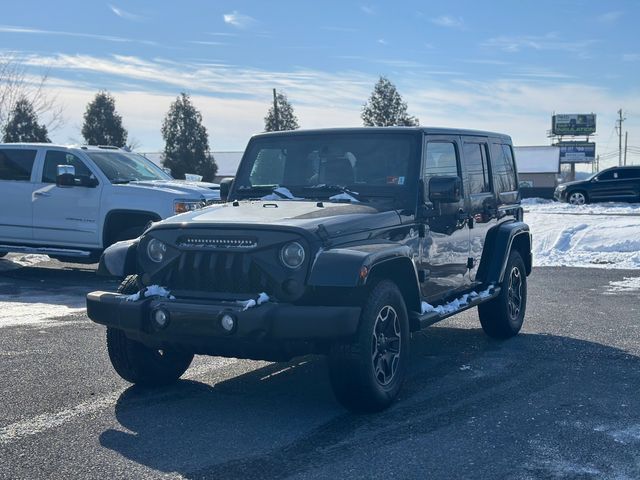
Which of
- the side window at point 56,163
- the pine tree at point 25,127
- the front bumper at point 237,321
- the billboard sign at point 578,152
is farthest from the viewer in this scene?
the billboard sign at point 578,152

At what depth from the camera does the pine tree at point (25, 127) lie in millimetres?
35969

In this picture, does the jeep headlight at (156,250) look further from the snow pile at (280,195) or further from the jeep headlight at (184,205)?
the jeep headlight at (184,205)

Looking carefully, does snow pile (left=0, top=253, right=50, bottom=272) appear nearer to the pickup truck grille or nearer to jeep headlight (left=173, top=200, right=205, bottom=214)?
jeep headlight (left=173, top=200, right=205, bottom=214)

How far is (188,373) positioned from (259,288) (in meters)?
1.72

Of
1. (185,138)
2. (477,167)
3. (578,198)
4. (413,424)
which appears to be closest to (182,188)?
(477,167)

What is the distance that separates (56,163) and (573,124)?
3336 inches

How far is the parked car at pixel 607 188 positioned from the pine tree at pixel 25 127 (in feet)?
71.5

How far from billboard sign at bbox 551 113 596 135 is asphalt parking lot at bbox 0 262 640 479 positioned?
285 ft

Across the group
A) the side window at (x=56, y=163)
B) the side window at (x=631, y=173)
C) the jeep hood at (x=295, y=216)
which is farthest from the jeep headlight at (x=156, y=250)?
the side window at (x=631, y=173)

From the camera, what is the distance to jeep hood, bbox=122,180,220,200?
12.3m

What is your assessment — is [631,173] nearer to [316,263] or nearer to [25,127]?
[25,127]

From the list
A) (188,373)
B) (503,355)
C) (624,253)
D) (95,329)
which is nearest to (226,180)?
(188,373)

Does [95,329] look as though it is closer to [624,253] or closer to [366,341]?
[366,341]

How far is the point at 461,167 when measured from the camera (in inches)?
300
